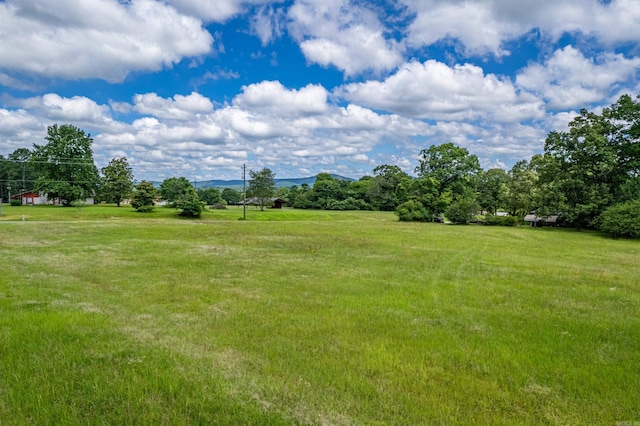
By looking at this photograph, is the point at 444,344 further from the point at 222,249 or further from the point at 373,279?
the point at 222,249

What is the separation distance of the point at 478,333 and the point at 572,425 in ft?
10.9

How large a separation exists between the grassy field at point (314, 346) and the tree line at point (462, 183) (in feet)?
98.8

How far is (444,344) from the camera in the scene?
735 centimetres

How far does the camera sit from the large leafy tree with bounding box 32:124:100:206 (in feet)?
204

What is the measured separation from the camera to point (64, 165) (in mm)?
62906

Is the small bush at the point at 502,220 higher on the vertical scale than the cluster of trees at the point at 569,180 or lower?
lower

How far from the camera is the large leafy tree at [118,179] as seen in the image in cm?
7394

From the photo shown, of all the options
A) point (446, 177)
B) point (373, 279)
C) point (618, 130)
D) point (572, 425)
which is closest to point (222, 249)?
point (373, 279)

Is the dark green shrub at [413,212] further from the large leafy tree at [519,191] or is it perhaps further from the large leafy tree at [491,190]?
the large leafy tree at [491,190]

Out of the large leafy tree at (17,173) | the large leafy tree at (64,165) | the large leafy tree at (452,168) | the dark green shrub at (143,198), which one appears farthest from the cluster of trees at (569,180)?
the large leafy tree at (17,173)

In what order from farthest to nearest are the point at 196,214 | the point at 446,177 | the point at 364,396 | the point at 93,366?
the point at 446,177
the point at 196,214
the point at 93,366
the point at 364,396

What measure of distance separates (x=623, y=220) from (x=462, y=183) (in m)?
27.8

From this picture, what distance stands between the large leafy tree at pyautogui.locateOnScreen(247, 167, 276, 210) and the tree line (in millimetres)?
209

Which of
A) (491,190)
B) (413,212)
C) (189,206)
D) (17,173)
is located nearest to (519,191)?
(491,190)
